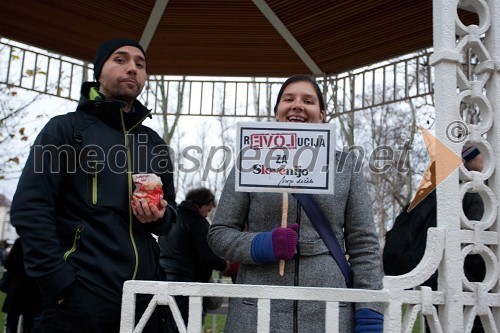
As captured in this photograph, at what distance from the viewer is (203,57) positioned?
6.76 meters

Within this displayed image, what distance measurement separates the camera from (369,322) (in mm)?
2332

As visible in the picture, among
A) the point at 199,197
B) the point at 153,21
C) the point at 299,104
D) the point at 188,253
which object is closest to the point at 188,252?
the point at 188,253

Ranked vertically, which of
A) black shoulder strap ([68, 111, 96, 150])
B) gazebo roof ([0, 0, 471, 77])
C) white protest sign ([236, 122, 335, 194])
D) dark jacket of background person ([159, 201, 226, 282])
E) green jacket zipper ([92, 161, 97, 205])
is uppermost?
gazebo roof ([0, 0, 471, 77])

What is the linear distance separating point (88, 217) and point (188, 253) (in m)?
3.13

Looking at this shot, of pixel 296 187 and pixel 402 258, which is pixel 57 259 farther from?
pixel 402 258

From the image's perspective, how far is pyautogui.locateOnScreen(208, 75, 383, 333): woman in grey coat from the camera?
234 cm

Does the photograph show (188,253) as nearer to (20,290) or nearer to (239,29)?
(20,290)

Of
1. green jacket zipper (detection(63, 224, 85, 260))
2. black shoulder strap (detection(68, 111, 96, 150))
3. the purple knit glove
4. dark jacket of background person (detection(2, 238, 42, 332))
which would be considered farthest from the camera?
dark jacket of background person (detection(2, 238, 42, 332))

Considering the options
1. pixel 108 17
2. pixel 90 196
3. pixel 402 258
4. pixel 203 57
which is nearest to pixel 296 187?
pixel 90 196

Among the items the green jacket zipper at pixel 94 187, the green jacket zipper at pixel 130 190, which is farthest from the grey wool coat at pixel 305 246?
the green jacket zipper at pixel 94 187

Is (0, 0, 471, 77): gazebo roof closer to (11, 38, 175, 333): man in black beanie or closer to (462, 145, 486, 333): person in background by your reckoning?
(462, 145, 486, 333): person in background

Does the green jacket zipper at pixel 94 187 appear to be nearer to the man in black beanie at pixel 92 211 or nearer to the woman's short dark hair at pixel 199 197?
the man in black beanie at pixel 92 211

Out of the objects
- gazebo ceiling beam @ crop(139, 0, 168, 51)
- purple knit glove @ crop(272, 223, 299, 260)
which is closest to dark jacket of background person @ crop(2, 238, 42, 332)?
gazebo ceiling beam @ crop(139, 0, 168, 51)

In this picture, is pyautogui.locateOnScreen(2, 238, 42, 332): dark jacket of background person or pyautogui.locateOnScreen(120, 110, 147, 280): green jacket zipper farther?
pyautogui.locateOnScreen(2, 238, 42, 332): dark jacket of background person
